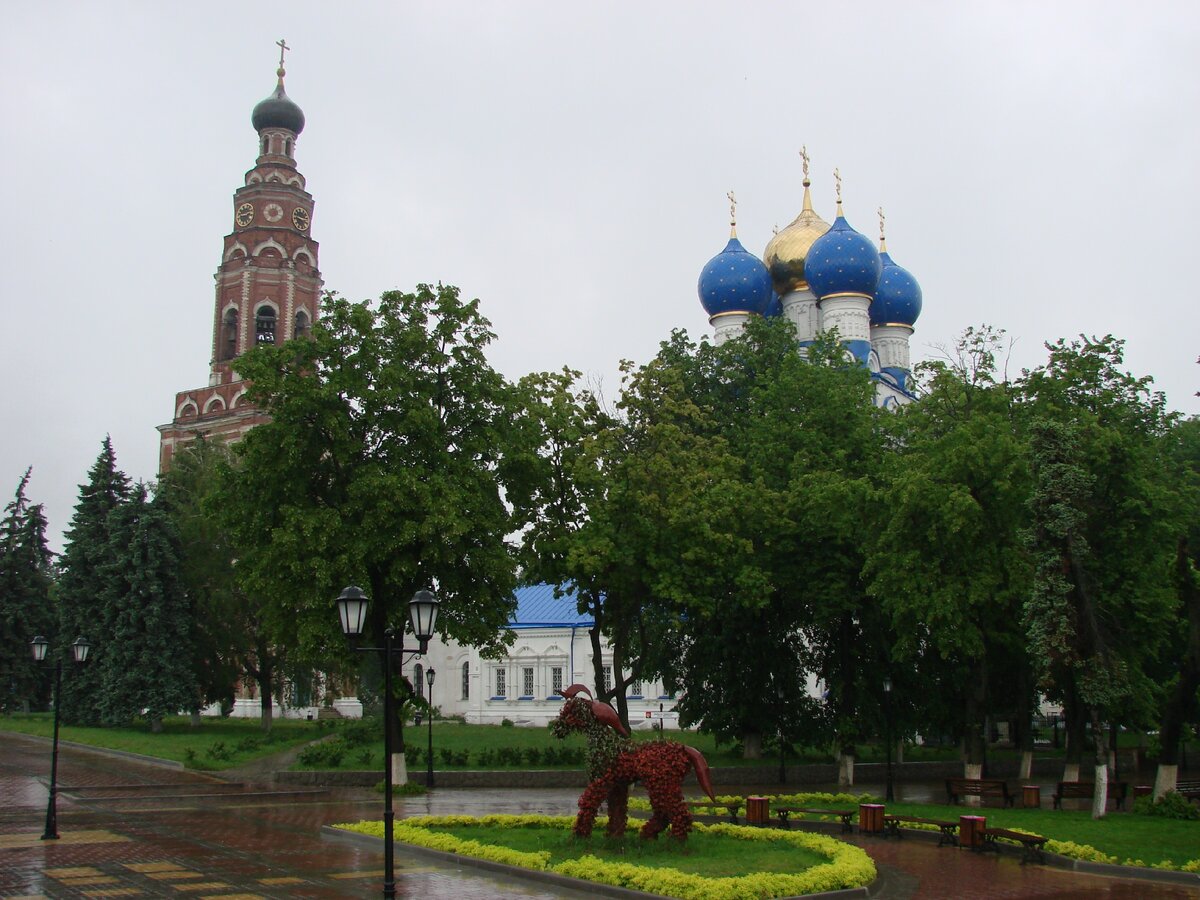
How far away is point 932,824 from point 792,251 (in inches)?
1533

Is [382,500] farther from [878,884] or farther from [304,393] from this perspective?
[878,884]

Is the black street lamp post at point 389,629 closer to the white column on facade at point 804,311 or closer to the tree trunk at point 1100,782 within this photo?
the tree trunk at point 1100,782

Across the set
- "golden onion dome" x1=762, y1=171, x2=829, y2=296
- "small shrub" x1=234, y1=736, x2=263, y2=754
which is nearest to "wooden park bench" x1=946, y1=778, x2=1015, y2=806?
"small shrub" x1=234, y1=736, x2=263, y2=754

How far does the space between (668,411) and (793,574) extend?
16.6 feet

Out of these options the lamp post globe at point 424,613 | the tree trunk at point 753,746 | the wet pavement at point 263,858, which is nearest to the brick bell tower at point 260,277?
the tree trunk at point 753,746

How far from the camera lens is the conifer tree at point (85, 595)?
133 feet

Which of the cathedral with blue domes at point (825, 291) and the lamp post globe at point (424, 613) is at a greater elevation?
the cathedral with blue domes at point (825, 291)

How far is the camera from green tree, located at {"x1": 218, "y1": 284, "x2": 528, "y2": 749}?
2480 centimetres

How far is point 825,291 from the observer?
49938 mm

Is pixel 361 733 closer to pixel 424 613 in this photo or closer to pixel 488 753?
pixel 488 753

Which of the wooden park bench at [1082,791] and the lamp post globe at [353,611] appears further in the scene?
the wooden park bench at [1082,791]

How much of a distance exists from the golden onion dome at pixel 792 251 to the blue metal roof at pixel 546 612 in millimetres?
17806

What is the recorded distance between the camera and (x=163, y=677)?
38625 mm

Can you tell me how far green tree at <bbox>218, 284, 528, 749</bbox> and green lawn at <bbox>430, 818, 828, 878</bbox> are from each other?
9055 mm
